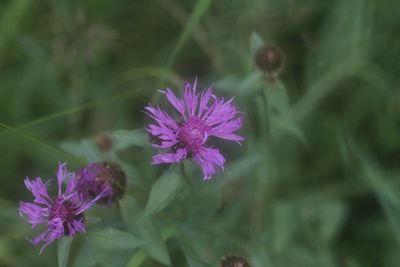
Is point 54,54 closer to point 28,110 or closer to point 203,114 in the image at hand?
point 28,110

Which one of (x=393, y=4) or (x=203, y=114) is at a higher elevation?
(x=393, y=4)

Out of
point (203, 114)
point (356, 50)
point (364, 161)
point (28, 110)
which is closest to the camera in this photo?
point (203, 114)

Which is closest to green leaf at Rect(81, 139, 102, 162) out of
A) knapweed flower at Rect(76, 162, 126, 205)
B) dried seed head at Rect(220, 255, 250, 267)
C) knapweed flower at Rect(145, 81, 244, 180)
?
knapweed flower at Rect(76, 162, 126, 205)

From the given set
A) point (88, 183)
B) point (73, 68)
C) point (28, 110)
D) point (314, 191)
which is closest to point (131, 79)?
point (73, 68)

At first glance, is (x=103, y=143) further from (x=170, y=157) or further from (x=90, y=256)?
(x=170, y=157)

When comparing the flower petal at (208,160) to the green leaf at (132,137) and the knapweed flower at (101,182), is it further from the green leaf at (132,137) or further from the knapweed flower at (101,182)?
the knapweed flower at (101,182)

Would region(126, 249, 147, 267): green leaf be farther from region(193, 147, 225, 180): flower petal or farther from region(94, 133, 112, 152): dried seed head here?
region(94, 133, 112, 152): dried seed head
